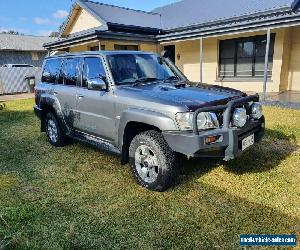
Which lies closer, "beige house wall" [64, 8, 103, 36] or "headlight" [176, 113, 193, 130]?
"headlight" [176, 113, 193, 130]

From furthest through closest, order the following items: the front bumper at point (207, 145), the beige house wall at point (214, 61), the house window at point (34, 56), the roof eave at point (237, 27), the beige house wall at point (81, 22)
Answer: the house window at point (34, 56) → the beige house wall at point (81, 22) → the beige house wall at point (214, 61) → the roof eave at point (237, 27) → the front bumper at point (207, 145)

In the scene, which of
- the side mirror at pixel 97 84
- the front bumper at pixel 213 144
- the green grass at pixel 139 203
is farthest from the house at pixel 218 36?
the side mirror at pixel 97 84

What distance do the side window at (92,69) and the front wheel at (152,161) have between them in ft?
4.58

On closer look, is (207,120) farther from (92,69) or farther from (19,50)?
(19,50)

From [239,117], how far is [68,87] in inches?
132

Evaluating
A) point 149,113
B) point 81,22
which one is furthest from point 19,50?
point 149,113

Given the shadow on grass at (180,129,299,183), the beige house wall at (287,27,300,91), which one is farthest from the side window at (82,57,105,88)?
the beige house wall at (287,27,300,91)

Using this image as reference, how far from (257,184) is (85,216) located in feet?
8.18

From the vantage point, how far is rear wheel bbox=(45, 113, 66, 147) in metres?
6.11

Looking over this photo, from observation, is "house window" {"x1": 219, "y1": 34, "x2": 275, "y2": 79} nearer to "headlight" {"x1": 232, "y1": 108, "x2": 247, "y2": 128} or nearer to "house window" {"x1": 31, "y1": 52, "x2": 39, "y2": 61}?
"headlight" {"x1": 232, "y1": 108, "x2": 247, "y2": 128}

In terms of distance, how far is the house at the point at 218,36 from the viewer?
12500 millimetres

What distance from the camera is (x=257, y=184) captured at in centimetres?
411

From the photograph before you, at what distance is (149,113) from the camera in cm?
380

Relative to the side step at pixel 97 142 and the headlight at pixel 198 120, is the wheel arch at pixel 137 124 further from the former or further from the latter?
the side step at pixel 97 142
